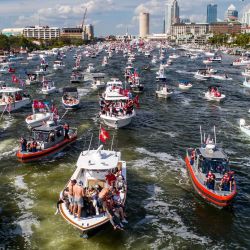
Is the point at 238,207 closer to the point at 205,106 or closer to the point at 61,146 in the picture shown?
the point at 61,146

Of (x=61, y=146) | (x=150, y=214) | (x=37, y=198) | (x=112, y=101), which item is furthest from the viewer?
(x=112, y=101)

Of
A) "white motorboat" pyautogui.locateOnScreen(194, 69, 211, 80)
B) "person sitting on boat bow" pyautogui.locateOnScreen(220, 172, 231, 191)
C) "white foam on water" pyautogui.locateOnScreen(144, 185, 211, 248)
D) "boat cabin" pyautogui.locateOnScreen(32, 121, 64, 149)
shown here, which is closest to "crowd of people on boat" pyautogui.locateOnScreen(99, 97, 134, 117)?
"boat cabin" pyautogui.locateOnScreen(32, 121, 64, 149)

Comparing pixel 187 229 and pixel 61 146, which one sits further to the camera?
pixel 61 146

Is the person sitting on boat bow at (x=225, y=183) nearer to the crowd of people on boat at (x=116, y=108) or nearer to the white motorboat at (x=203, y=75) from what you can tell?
the crowd of people on boat at (x=116, y=108)

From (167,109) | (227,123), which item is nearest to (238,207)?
(227,123)

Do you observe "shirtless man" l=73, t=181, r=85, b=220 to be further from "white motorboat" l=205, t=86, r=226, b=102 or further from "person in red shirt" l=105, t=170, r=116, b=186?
"white motorboat" l=205, t=86, r=226, b=102

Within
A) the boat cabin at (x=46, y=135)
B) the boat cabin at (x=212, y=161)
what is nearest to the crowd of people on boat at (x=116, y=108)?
the boat cabin at (x=46, y=135)

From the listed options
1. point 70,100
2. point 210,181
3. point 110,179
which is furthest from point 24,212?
point 70,100
